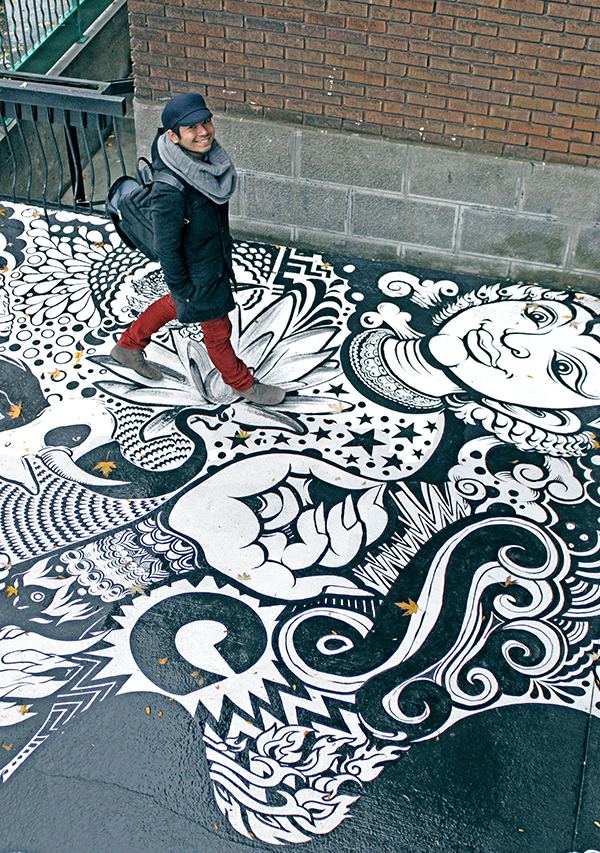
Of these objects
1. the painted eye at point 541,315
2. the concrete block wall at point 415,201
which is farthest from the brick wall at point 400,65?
the painted eye at point 541,315

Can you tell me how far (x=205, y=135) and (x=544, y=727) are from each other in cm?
338

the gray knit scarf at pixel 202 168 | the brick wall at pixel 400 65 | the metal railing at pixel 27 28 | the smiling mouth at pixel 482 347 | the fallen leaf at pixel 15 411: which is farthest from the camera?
the metal railing at pixel 27 28

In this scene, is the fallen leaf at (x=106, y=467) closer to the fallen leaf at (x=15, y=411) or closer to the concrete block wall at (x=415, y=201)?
the fallen leaf at (x=15, y=411)

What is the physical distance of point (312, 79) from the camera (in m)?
6.12

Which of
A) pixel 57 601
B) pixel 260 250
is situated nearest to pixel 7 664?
pixel 57 601

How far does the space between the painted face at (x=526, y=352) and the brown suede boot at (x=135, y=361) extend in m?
1.99

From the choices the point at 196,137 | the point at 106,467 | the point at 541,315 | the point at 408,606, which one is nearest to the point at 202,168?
the point at 196,137

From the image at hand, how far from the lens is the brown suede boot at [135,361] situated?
18.6ft

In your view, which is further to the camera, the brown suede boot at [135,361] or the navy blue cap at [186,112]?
the brown suede boot at [135,361]

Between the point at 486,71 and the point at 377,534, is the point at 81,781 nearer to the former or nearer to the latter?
the point at 377,534

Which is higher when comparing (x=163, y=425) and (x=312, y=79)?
(x=312, y=79)

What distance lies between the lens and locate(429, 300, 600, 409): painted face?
223 inches

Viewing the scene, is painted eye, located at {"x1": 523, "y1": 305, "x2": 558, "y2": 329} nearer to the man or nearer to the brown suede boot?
the man

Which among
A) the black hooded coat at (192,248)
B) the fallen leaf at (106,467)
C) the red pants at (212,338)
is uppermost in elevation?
the black hooded coat at (192,248)
